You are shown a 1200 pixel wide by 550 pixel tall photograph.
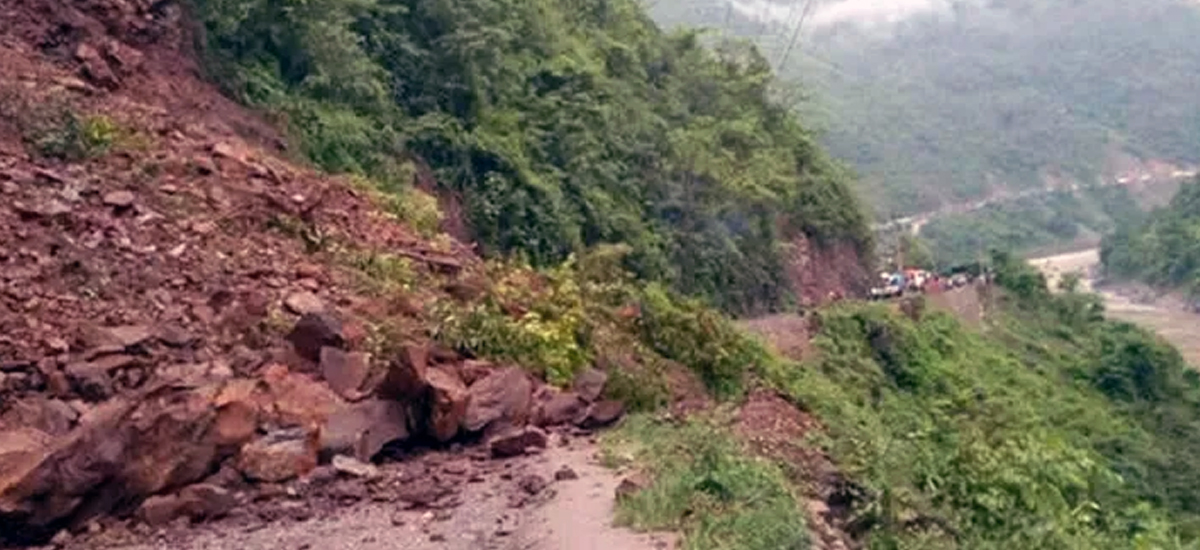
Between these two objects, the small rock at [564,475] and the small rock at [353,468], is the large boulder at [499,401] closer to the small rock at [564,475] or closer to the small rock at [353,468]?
the small rock at [353,468]

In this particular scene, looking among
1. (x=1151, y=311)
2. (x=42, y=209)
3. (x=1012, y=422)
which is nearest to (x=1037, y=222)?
(x=1151, y=311)

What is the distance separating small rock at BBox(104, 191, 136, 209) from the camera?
1378 centimetres

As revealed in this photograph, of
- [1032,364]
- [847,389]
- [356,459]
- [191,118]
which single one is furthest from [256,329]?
[1032,364]

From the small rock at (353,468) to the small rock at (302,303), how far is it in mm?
1998

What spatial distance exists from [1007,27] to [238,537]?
474 ft

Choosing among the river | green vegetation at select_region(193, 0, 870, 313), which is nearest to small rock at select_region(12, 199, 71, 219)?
green vegetation at select_region(193, 0, 870, 313)

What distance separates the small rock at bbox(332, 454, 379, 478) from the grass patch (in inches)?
66.3

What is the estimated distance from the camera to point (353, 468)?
37.7 feet

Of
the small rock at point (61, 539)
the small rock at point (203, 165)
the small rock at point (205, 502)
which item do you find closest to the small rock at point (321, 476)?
the small rock at point (205, 502)

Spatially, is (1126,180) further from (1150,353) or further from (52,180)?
(52,180)

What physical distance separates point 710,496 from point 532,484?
1317 mm

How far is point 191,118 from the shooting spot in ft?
58.0

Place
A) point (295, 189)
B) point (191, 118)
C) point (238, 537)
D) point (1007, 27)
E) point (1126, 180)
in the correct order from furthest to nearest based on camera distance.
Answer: point (1007, 27)
point (1126, 180)
point (191, 118)
point (295, 189)
point (238, 537)

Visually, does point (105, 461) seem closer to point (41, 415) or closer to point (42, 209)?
point (41, 415)
